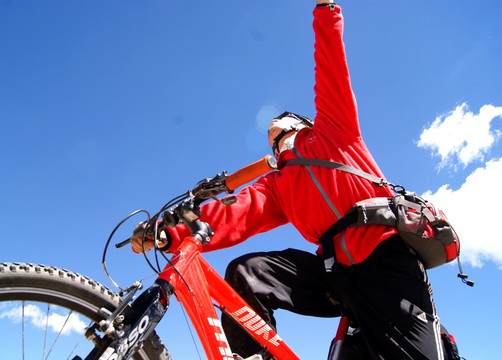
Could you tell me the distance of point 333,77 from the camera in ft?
10.6

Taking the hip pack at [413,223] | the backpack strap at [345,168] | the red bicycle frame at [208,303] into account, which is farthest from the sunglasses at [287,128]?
the red bicycle frame at [208,303]

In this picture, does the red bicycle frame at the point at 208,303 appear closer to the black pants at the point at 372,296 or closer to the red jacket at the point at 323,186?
the black pants at the point at 372,296

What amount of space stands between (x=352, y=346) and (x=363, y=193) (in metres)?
1.10

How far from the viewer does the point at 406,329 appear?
245cm

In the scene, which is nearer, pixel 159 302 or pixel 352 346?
pixel 159 302

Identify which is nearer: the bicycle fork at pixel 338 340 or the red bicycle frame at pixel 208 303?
the red bicycle frame at pixel 208 303

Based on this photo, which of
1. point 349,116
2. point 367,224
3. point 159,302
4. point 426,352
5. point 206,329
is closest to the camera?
point 159,302

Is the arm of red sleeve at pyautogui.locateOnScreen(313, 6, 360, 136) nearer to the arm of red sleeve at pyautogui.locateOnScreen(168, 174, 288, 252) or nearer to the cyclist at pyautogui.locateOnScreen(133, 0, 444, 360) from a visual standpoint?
the cyclist at pyautogui.locateOnScreen(133, 0, 444, 360)

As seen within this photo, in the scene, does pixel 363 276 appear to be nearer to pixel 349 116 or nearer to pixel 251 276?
pixel 251 276

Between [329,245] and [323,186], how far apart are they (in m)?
0.45

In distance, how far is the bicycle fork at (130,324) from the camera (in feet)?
5.70

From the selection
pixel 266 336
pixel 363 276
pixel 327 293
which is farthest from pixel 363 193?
pixel 266 336

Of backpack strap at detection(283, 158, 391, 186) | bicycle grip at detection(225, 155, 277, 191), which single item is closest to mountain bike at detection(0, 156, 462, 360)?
bicycle grip at detection(225, 155, 277, 191)

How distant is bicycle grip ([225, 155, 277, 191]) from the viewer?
202cm
